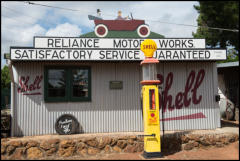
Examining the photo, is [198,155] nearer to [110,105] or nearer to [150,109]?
[150,109]

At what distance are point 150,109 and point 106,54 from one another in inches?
97.3

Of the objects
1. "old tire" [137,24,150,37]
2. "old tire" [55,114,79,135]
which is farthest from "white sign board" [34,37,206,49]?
"old tire" [137,24,150,37]

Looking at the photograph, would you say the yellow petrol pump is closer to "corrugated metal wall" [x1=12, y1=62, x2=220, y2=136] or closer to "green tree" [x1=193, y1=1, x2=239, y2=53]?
"corrugated metal wall" [x1=12, y1=62, x2=220, y2=136]

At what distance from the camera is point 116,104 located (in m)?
9.28

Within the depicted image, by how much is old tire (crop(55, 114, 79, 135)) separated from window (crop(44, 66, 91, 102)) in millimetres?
645

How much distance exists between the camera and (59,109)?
8.95m

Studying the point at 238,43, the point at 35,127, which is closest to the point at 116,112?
the point at 35,127

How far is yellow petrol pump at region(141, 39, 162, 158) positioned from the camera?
7418 millimetres

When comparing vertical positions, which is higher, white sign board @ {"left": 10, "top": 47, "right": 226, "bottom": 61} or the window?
white sign board @ {"left": 10, "top": 47, "right": 226, "bottom": 61}

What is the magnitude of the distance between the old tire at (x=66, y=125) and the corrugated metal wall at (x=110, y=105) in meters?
0.22

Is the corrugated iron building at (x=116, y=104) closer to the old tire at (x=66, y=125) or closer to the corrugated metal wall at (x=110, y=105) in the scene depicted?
the corrugated metal wall at (x=110, y=105)

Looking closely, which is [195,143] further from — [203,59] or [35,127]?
[35,127]

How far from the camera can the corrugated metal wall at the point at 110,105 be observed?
28.7 feet

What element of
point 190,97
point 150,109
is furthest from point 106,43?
point 190,97
